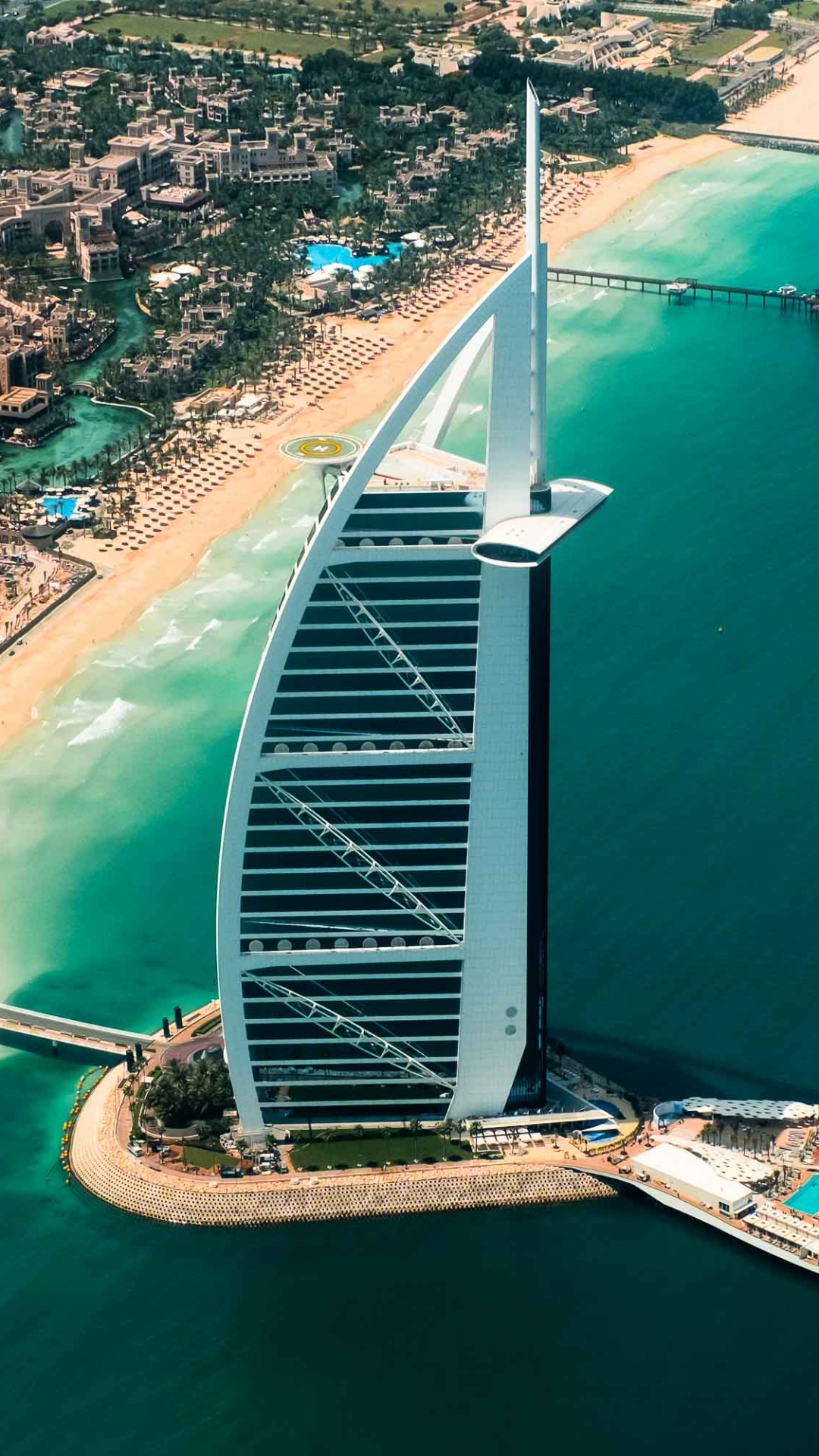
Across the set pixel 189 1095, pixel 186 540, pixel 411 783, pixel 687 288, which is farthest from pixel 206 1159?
pixel 687 288

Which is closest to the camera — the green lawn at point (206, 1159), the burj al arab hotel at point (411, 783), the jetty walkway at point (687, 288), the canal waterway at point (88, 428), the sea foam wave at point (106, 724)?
the burj al arab hotel at point (411, 783)

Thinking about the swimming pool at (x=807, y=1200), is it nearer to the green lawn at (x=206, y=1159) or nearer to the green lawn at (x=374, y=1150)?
the green lawn at (x=374, y=1150)

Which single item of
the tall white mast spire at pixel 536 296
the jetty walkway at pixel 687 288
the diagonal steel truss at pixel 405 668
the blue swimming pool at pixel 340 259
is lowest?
the jetty walkway at pixel 687 288

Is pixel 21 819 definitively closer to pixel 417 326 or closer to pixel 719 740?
pixel 719 740

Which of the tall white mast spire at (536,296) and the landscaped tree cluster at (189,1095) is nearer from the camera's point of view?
the tall white mast spire at (536,296)

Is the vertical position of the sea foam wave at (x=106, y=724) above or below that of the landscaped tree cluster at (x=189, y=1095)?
below

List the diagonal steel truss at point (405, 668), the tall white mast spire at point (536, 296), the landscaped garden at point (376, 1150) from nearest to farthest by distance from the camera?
the tall white mast spire at point (536, 296) < the diagonal steel truss at point (405, 668) < the landscaped garden at point (376, 1150)

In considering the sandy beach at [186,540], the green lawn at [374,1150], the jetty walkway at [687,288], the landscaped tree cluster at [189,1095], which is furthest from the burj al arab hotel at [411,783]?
the jetty walkway at [687,288]
